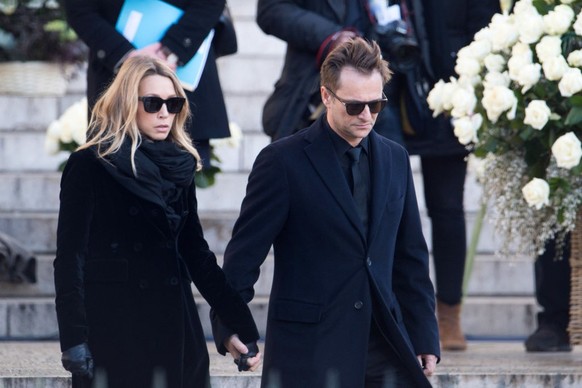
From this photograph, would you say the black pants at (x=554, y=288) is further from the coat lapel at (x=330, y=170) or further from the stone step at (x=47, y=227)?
the coat lapel at (x=330, y=170)

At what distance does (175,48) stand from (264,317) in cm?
193

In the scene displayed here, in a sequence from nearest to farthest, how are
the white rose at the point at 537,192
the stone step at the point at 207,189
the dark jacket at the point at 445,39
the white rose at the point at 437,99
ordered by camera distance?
the white rose at the point at 537,192, the white rose at the point at 437,99, the dark jacket at the point at 445,39, the stone step at the point at 207,189

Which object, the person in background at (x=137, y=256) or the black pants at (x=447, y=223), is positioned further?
the black pants at (x=447, y=223)

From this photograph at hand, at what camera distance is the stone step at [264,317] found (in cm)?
764

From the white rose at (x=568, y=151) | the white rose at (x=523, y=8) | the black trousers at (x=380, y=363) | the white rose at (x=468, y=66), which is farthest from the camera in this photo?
the white rose at (x=468, y=66)

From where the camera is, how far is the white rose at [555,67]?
617 centimetres

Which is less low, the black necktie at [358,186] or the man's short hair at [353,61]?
the man's short hair at [353,61]

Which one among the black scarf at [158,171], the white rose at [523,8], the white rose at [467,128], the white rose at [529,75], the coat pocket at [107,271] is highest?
the white rose at [523,8]

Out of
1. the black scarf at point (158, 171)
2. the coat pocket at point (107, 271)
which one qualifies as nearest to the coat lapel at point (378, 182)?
the black scarf at point (158, 171)

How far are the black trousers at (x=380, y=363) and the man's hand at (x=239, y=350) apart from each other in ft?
1.09

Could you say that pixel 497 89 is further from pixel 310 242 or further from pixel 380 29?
pixel 310 242

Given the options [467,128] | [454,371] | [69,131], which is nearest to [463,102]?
[467,128]

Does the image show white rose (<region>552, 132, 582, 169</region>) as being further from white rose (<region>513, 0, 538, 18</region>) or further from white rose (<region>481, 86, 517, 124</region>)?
white rose (<region>513, 0, 538, 18</region>)

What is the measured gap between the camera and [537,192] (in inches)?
244
